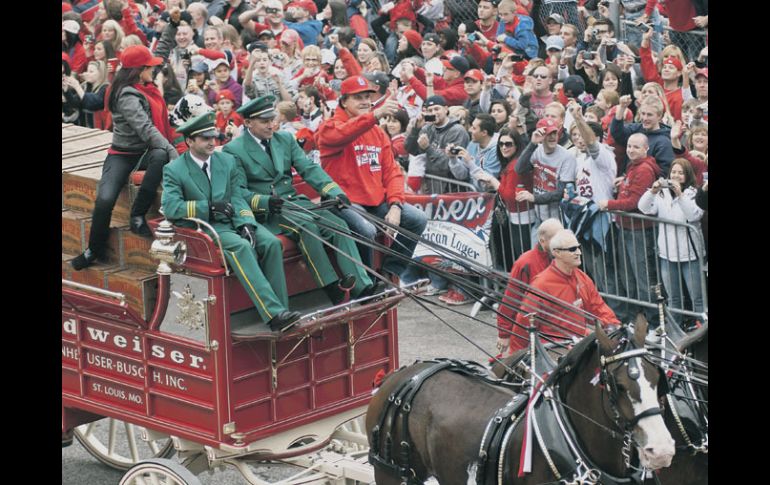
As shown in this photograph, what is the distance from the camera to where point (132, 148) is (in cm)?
1009

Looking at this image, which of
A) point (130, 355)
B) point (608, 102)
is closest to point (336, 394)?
point (130, 355)

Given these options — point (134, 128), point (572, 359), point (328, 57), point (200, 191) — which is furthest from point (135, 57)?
point (328, 57)

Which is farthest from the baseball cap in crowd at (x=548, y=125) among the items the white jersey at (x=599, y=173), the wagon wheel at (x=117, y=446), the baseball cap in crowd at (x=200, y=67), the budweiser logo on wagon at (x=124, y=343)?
the baseball cap in crowd at (x=200, y=67)

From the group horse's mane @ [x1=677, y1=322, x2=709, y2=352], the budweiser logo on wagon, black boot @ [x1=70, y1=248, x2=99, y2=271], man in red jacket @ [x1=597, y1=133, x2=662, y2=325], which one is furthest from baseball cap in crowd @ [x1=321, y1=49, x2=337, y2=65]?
horse's mane @ [x1=677, y1=322, x2=709, y2=352]

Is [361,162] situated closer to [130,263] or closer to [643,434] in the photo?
[130,263]

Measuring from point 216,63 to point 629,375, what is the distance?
1170 centimetres

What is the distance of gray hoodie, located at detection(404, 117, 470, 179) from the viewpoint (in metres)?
14.8

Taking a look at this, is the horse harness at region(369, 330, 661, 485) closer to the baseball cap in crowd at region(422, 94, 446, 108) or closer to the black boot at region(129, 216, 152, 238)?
the black boot at region(129, 216, 152, 238)

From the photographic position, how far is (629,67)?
583 inches

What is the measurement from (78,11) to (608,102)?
11725 mm

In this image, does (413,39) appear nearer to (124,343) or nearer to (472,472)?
(124,343)

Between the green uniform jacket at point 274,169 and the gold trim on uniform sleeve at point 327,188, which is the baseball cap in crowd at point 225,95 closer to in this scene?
the green uniform jacket at point 274,169

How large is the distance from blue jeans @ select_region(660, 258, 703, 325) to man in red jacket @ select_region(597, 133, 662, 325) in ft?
0.60

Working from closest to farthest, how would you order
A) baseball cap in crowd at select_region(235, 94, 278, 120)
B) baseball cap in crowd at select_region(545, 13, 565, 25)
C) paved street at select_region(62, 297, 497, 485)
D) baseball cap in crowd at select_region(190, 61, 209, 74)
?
baseball cap in crowd at select_region(235, 94, 278, 120) < paved street at select_region(62, 297, 497, 485) < baseball cap in crowd at select_region(545, 13, 565, 25) < baseball cap in crowd at select_region(190, 61, 209, 74)
